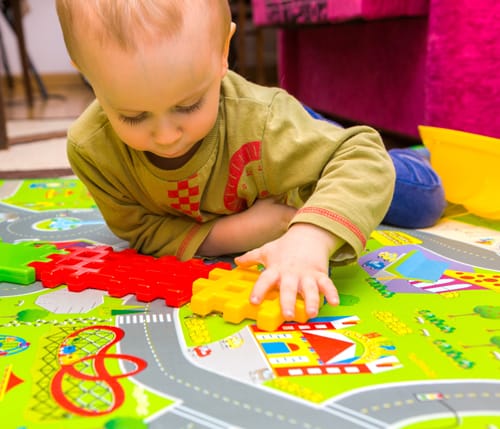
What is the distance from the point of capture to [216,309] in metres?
0.56

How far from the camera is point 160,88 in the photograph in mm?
539

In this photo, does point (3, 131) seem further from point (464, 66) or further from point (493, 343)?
point (493, 343)

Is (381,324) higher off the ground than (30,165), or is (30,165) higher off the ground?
(381,324)

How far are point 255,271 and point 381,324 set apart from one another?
0.48ft

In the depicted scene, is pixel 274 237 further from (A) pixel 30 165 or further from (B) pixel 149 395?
(A) pixel 30 165

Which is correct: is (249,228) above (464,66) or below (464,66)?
below

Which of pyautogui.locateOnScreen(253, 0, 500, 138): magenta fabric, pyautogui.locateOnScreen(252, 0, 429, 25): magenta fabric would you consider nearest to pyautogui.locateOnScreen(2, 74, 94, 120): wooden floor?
pyautogui.locateOnScreen(252, 0, 429, 25): magenta fabric

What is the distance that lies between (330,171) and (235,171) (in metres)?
0.11

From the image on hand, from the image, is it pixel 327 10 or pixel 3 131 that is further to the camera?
pixel 3 131

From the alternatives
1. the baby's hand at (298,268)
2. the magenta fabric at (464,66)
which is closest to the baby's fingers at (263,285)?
the baby's hand at (298,268)

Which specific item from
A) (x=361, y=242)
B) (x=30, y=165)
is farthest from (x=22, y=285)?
(x=30, y=165)

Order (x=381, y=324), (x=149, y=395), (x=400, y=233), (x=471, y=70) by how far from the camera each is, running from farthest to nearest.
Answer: (x=471, y=70) < (x=400, y=233) < (x=381, y=324) < (x=149, y=395)

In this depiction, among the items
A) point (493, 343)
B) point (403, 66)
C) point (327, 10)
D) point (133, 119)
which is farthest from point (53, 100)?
point (493, 343)

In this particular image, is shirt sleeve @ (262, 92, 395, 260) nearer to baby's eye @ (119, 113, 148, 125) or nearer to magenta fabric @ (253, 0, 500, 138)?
baby's eye @ (119, 113, 148, 125)
